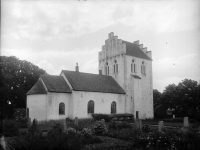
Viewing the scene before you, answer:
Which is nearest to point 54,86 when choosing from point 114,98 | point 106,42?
point 114,98

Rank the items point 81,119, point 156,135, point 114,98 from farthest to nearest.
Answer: point 114,98
point 81,119
point 156,135

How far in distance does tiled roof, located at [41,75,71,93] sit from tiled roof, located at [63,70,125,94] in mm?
1005

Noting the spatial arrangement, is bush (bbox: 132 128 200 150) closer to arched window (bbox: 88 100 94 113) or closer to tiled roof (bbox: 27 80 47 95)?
tiled roof (bbox: 27 80 47 95)

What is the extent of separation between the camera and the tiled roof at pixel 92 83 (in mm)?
34219

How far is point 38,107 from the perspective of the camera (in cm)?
3117

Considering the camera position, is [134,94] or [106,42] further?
[106,42]

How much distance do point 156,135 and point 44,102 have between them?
70.9ft

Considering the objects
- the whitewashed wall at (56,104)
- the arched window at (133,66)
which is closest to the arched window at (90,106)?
the whitewashed wall at (56,104)

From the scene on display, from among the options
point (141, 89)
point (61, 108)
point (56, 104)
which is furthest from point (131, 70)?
point (56, 104)

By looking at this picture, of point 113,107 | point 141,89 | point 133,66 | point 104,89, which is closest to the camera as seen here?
point 104,89

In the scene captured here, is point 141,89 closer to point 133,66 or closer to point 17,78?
point 133,66

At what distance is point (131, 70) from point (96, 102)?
10.0 metres

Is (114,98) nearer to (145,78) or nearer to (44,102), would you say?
(145,78)

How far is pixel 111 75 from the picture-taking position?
139ft
